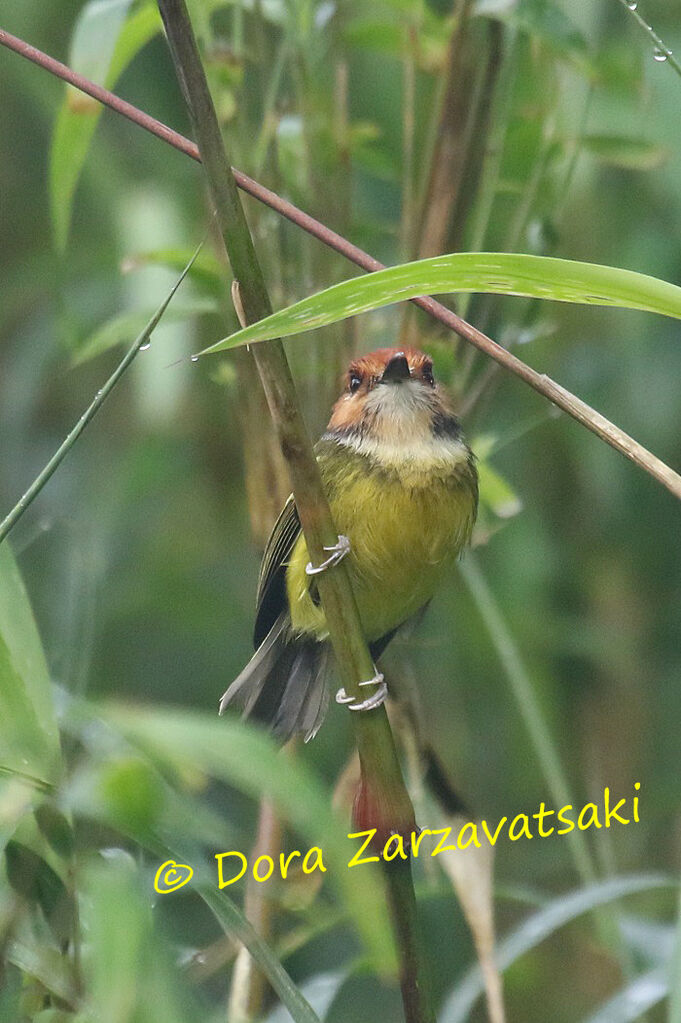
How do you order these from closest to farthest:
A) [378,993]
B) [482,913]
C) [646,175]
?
[482,913]
[378,993]
[646,175]

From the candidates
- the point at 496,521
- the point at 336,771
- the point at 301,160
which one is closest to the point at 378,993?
the point at 336,771

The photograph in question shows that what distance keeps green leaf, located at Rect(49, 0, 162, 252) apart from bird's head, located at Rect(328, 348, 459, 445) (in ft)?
1.63

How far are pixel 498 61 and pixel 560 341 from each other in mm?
1283

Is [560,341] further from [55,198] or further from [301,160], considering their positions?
[55,198]

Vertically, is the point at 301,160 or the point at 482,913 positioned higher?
the point at 301,160

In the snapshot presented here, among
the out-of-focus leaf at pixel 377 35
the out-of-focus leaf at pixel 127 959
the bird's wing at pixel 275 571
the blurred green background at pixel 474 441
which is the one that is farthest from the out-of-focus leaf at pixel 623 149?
the out-of-focus leaf at pixel 127 959

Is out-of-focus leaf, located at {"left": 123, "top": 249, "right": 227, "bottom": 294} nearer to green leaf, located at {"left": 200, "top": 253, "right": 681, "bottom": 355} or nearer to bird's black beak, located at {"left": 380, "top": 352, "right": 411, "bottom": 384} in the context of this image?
bird's black beak, located at {"left": 380, "top": 352, "right": 411, "bottom": 384}

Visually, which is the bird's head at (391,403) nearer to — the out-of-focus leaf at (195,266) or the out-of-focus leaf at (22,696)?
the out-of-focus leaf at (195,266)

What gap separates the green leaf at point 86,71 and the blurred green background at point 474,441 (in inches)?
13.9

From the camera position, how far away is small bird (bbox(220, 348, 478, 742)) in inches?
78.6

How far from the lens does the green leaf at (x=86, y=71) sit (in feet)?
5.89

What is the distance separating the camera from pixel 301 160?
2.15 meters

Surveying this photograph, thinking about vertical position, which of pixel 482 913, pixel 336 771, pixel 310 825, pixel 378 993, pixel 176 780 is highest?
pixel 310 825

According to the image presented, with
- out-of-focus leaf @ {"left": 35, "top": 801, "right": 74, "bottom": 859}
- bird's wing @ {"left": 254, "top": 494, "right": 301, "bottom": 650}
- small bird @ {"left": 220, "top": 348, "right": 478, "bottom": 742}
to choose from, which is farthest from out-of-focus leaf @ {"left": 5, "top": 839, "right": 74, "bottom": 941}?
bird's wing @ {"left": 254, "top": 494, "right": 301, "bottom": 650}
